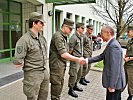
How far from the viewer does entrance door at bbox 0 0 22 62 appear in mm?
9047

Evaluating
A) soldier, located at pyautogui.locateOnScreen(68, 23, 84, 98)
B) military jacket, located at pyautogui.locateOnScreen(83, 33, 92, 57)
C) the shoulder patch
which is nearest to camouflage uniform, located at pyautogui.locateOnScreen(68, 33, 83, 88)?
soldier, located at pyautogui.locateOnScreen(68, 23, 84, 98)

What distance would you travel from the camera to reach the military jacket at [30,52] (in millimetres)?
2912

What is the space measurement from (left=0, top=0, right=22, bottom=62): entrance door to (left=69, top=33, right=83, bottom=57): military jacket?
17.0 ft

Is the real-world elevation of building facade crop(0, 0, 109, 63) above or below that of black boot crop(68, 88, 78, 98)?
above

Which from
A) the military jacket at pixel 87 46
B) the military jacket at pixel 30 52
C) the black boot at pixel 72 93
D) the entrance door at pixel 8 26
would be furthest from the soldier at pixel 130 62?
the entrance door at pixel 8 26

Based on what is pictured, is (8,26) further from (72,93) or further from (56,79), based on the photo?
(56,79)

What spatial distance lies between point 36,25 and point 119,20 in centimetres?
558

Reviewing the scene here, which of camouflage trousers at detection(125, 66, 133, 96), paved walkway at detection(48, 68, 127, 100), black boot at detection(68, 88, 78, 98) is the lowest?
paved walkway at detection(48, 68, 127, 100)

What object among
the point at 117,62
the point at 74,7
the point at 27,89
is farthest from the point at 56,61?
the point at 74,7

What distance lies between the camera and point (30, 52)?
303 centimetres

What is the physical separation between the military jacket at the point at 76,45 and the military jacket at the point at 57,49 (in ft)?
3.04

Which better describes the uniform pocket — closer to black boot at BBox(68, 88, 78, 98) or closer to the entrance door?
black boot at BBox(68, 88, 78, 98)

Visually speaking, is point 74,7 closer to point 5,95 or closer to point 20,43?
point 5,95

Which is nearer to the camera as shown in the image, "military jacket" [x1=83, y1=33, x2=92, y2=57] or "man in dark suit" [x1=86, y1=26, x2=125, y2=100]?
"man in dark suit" [x1=86, y1=26, x2=125, y2=100]
